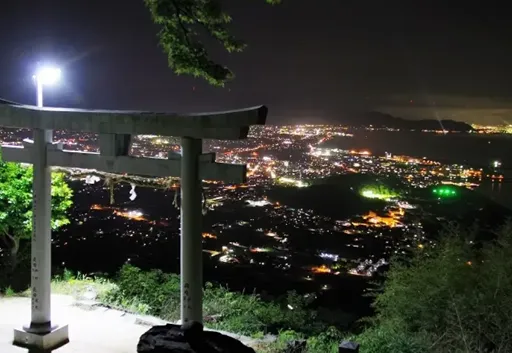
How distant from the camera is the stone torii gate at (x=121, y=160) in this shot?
5.28 metres

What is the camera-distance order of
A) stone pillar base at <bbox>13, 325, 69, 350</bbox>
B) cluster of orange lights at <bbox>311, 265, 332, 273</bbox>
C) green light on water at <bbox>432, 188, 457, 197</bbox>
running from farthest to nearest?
green light on water at <bbox>432, 188, 457, 197</bbox> < cluster of orange lights at <bbox>311, 265, 332, 273</bbox> < stone pillar base at <bbox>13, 325, 69, 350</bbox>

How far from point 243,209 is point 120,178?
3839cm

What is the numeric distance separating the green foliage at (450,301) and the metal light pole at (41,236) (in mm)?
4343

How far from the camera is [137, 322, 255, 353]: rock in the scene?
4.79 metres

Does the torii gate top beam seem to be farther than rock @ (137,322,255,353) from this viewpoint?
Yes

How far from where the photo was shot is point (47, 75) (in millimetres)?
6773

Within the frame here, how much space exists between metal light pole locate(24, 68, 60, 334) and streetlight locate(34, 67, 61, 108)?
59cm

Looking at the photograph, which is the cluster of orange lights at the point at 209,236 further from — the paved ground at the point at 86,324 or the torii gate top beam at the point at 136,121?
the torii gate top beam at the point at 136,121

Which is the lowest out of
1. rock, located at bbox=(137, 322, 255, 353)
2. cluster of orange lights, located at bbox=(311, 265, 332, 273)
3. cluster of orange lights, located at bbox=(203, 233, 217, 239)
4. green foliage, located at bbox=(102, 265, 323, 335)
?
cluster of orange lights, located at bbox=(311, 265, 332, 273)

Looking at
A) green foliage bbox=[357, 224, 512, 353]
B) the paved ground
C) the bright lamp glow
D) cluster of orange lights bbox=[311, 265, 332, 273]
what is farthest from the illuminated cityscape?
the paved ground

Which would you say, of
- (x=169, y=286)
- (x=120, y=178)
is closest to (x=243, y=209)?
(x=169, y=286)

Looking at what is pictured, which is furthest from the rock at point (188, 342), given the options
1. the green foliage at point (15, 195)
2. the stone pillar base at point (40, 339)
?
the green foliage at point (15, 195)

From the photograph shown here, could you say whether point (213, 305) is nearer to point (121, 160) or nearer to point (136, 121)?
point (121, 160)

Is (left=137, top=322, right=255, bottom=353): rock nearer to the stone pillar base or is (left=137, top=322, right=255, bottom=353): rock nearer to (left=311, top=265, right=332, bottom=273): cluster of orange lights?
the stone pillar base
